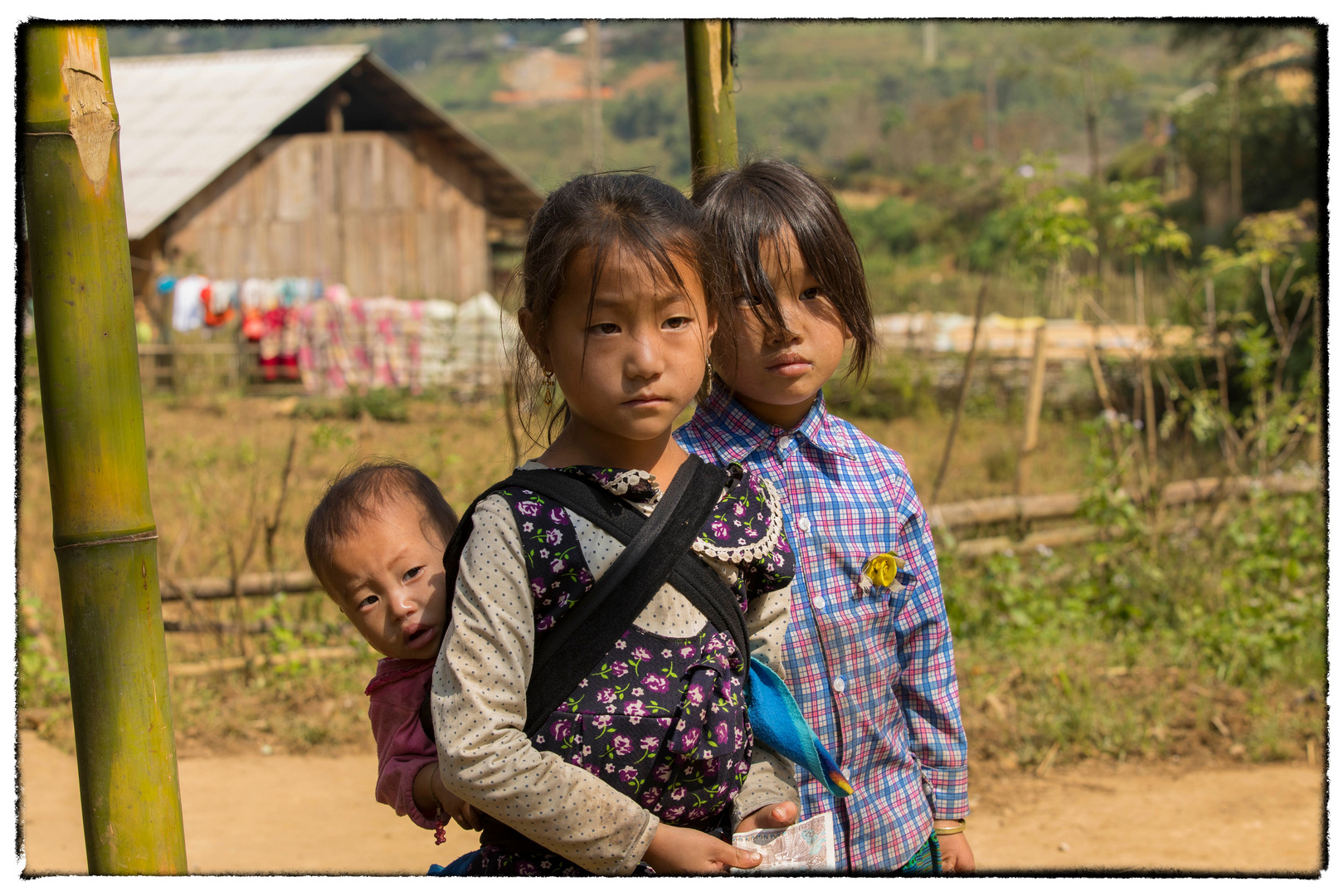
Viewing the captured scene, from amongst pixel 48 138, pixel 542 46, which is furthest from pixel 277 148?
pixel 542 46

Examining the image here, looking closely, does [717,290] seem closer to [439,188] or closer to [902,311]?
[439,188]

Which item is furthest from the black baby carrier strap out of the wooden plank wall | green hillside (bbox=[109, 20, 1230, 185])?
green hillside (bbox=[109, 20, 1230, 185])

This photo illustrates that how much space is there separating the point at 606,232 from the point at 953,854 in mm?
1079

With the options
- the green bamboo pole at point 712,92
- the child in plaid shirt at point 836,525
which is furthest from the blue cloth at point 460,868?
the green bamboo pole at point 712,92

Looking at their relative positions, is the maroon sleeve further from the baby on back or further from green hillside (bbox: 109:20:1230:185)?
green hillside (bbox: 109:20:1230:185)

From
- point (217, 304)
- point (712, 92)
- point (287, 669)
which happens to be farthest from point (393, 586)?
point (217, 304)

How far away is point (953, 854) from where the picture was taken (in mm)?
1704

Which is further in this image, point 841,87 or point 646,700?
point 841,87

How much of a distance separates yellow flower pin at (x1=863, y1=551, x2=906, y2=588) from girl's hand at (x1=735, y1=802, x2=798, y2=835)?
40 cm

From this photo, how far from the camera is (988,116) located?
182ft

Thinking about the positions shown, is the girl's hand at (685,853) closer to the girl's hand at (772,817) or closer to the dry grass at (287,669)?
the girl's hand at (772,817)

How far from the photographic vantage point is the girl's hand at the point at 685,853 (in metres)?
1.20

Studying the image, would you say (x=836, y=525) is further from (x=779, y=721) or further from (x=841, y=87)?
(x=841, y=87)

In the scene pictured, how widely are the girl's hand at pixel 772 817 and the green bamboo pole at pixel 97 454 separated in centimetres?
71
